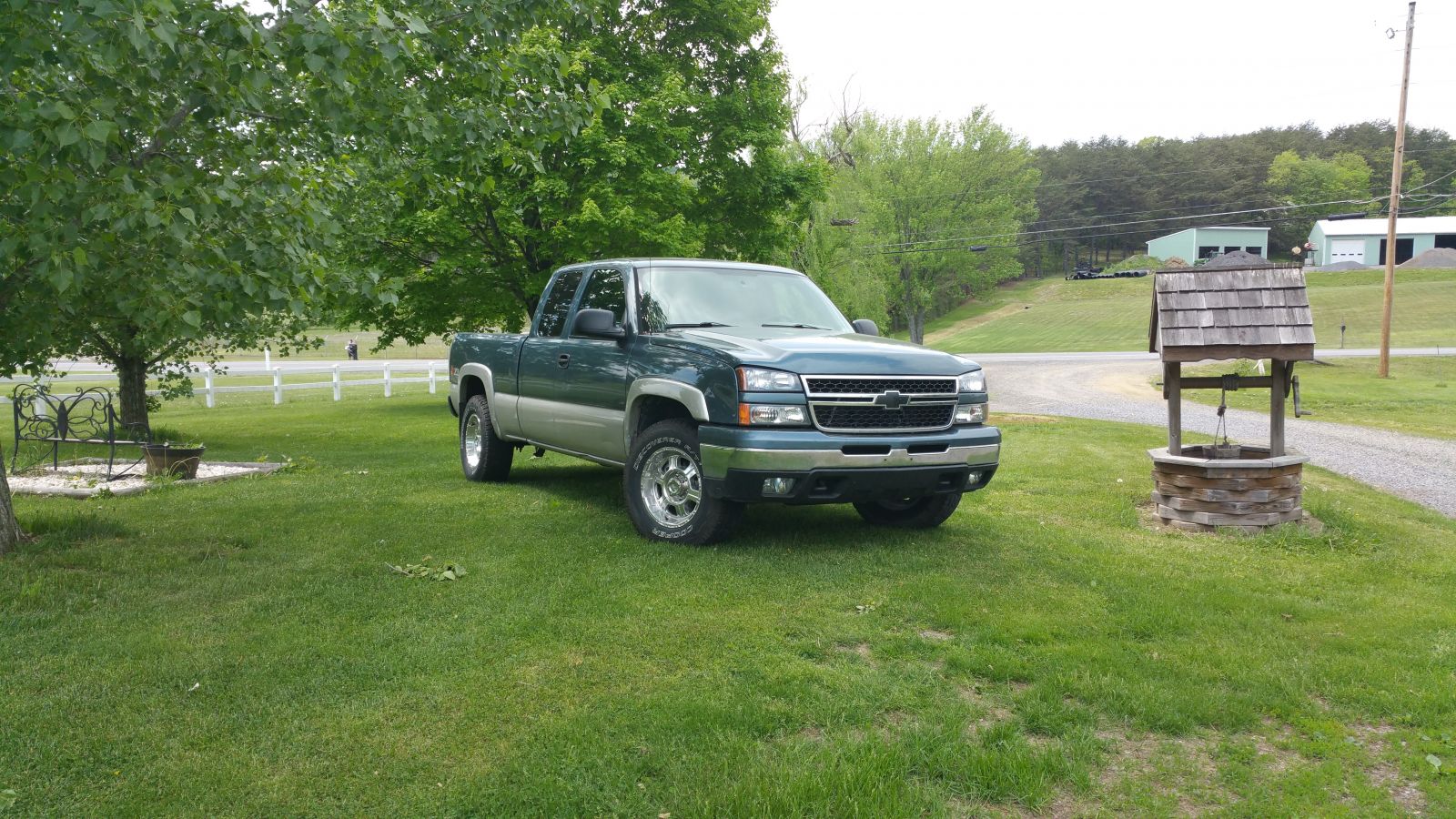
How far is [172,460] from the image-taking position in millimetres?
10625

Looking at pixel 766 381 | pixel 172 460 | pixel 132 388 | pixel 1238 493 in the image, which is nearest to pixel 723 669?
pixel 766 381

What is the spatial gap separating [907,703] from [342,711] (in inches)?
88.6

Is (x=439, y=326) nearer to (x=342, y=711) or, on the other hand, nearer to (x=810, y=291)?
(x=810, y=291)

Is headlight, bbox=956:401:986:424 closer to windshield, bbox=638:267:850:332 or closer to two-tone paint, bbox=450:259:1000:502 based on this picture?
two-tone paint, bbox=450:259:1000:502

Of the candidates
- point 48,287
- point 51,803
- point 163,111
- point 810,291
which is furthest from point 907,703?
point 48,287

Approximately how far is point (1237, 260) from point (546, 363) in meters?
5.70

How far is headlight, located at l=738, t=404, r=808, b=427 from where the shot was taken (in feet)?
21.1

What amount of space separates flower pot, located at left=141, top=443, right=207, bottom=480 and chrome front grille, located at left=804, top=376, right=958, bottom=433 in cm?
719

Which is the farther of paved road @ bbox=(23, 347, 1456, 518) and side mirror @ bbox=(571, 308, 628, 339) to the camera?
paved road @ bbox=(23, 347, 1456, 518)

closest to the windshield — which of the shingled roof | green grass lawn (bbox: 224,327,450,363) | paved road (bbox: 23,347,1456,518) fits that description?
the shingled roof

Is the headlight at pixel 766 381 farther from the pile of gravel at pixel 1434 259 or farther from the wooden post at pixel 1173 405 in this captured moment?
the pile of gravel at pixel 1434 259

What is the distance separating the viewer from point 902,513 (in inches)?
312

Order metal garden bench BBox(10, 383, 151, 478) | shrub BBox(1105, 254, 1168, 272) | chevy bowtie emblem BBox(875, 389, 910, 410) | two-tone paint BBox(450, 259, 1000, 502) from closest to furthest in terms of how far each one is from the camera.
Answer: two-tone paint BBox(450, 259, 1000, 502), chevy bowtie emblem BBox(875, 389, 910, 410), metal garden bench BBox(10, 383, 151, 478), shrub BBox(1105, 254, 1168, 272)

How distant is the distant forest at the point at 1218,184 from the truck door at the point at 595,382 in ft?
312
